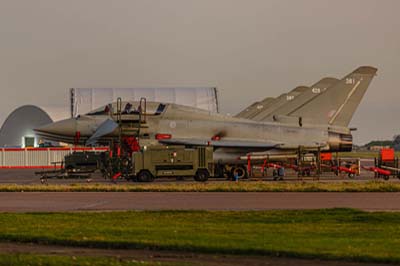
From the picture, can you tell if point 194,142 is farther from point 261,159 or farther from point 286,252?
point 286,252

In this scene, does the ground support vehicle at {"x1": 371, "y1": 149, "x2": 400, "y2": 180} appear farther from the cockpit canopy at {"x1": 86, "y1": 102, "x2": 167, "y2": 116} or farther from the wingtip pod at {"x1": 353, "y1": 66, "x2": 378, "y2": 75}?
the cockpit canopy at {"x1": 86, "y1": 102, "x2": 167, "y2": 116}

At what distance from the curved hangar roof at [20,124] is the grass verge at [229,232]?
59186mm

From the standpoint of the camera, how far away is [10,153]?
66.8 m

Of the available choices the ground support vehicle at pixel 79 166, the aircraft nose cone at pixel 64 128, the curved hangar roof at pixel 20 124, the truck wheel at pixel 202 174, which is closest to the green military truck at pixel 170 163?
the truck wheel at pixel 202 174

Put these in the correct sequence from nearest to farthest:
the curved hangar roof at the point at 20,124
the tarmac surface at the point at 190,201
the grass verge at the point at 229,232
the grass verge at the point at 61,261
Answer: the grass verge at the point at 61,261 < the grass verge at the point at 229,232 < the tarmac surface at the point at 190,201 < the curved hangar roof at the point at 20,124

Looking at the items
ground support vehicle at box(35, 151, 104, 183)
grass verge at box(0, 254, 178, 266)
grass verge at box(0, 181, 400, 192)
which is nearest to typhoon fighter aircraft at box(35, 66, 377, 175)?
ground support vehicle at box(35, 151, 104, 183)

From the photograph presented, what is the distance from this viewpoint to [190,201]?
22781 mm

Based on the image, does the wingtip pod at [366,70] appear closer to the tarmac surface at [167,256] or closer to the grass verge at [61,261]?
the tarmac surface at [167,256]

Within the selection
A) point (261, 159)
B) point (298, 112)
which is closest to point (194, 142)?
point (261, 159)

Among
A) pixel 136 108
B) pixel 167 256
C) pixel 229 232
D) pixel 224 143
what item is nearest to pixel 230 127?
pixel 224 143

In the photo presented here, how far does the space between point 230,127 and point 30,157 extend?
99.6 feet

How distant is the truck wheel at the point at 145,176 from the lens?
113ft

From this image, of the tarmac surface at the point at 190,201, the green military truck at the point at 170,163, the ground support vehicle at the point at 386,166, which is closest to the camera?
the tarmac surface at the point at 190,201

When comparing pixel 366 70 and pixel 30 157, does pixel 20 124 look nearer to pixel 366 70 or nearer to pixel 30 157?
pixel 30 157
